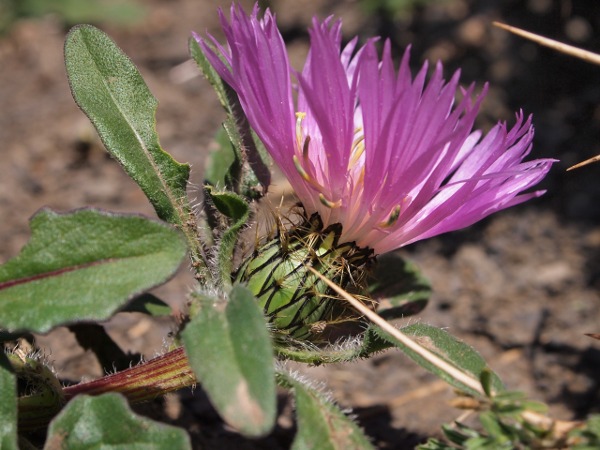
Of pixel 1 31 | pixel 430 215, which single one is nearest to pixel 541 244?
pixel 430 215

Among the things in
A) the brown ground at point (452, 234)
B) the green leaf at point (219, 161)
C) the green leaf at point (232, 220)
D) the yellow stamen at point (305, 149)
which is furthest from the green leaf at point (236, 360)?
the brown ground at point (452, 234)

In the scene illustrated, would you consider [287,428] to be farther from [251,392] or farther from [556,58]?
[556,58]

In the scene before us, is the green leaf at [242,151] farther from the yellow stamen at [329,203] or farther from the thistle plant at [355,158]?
the yellow stamen at [329,203]

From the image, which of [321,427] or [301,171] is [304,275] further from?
[321,427]

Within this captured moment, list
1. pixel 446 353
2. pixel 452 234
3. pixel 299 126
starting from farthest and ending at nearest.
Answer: pixel 452 234 → pixel 299 126 → pixel 446 353

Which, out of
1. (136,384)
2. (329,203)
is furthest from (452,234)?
(136,384)
